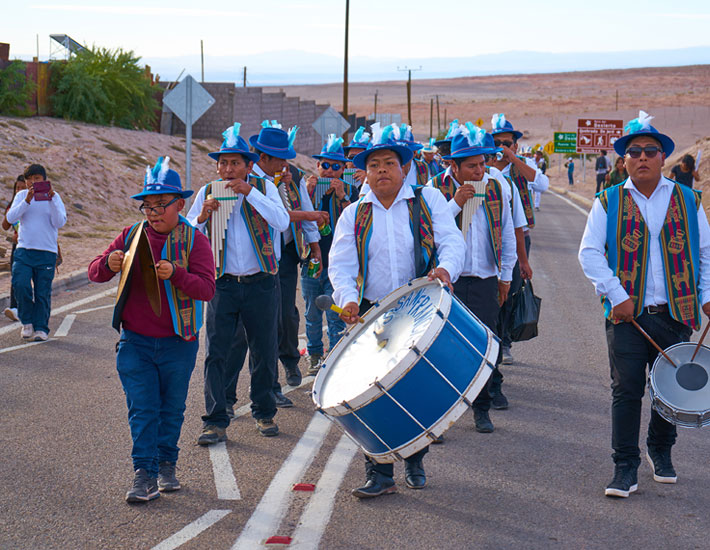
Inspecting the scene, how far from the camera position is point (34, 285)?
35.7ft

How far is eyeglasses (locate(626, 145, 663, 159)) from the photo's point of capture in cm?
589

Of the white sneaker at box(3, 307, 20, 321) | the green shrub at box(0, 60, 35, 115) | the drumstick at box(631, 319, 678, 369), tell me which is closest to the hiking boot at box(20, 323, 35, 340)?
the white sneaker at box(3, 307, 20, 321)

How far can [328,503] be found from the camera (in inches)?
226

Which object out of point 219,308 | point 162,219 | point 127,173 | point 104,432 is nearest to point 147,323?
point 162,219

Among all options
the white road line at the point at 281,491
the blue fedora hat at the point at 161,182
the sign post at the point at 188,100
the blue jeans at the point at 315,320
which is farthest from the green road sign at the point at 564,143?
the blue fedora hat at the point at 161,182

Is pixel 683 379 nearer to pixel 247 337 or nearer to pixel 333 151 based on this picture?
pixel 247 337

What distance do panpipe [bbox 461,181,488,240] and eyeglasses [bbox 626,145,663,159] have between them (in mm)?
1651

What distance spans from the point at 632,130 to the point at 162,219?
291 centimetres

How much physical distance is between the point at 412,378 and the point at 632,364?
67.5 inches

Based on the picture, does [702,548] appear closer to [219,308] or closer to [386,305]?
[386,305]

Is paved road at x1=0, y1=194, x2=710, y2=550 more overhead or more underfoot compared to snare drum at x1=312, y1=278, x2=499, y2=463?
more underfoot

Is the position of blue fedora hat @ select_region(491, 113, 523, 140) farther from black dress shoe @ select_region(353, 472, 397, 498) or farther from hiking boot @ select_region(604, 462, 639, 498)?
black dress shoe @ select_region(353, 472, 397, 498)

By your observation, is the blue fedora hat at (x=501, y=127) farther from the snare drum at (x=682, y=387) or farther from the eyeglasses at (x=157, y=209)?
the eyeglasses at (x=157, y=209)

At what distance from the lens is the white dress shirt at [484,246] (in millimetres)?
7367
